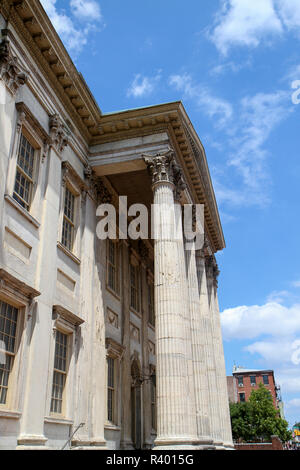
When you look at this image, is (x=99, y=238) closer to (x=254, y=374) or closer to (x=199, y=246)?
(x=199, y=246)

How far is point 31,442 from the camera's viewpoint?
11.4m

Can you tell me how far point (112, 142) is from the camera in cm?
1869

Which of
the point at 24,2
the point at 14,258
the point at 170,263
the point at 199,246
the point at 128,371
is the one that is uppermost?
the point at 24,2

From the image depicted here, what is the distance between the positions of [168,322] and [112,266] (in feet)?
21.6

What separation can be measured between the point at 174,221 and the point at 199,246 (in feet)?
29.8

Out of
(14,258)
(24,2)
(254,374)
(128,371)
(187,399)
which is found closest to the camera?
(14,258)

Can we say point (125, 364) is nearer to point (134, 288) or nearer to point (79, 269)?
point (134, 288)

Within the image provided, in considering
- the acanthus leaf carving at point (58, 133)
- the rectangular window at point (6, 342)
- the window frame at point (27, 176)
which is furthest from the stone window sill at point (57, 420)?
the acanthus leaf carving at point (58, 133)

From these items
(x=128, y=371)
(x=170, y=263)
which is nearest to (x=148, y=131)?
(x=170, y=263)

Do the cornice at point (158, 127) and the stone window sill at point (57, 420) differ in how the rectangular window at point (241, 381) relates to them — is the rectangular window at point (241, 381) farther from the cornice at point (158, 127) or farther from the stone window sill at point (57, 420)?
the stone window sill at point (57, 420)

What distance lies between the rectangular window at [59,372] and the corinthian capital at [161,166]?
691cm

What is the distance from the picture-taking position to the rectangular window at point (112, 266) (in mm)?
20064

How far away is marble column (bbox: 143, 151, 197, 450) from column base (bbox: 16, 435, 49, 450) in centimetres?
338

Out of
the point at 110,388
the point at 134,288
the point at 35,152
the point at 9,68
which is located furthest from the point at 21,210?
the point at 134,288
